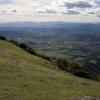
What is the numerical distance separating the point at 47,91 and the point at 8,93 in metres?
5.68

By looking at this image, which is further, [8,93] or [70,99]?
[70,99]

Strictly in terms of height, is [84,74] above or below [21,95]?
below

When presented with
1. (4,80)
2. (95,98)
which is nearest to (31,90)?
(4,80)

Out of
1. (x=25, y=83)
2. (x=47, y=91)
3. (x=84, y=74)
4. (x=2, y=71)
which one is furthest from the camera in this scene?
(x=84, y=74)

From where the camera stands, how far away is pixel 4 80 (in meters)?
27.3

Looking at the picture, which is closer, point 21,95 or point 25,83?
point 21,95

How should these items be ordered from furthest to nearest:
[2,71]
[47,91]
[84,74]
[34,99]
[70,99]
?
1. [84,74]
2. [2,71]
3. [47,91]
4. [70,99]
5. [34,99]

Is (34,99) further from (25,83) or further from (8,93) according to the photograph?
(25,83)

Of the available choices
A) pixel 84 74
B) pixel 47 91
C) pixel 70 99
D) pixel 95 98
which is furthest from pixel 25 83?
pixel 84 74

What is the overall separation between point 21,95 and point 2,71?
10.6m

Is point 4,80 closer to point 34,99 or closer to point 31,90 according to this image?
point 31,90

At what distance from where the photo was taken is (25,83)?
27.8m

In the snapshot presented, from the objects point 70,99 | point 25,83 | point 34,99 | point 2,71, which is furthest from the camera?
point 2,71

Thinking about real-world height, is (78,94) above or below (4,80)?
below
